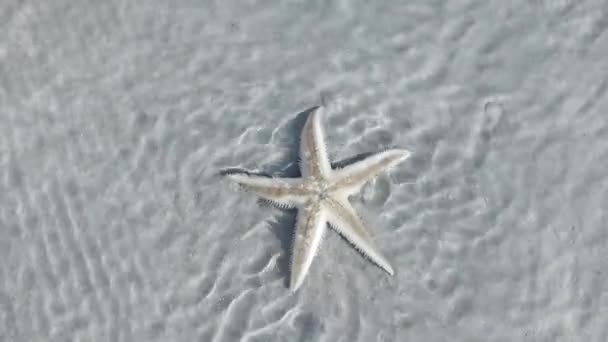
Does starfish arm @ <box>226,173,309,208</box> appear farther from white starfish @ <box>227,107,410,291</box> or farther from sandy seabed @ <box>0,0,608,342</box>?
sandy seabed @ <box>0,0,608,342</box>

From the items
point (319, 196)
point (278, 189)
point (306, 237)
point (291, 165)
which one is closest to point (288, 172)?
point (291, 165)

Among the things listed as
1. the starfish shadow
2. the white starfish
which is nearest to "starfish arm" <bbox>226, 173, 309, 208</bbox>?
the white starfish

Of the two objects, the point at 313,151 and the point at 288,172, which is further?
the point at 288,172

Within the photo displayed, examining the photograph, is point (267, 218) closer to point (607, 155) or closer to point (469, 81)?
point (469, 81)

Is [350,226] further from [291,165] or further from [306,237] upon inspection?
[291,165]

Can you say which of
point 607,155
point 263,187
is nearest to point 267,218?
point 263,187

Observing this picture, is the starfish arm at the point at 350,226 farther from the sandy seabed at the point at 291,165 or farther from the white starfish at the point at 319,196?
the sandy seabed at the point at 291,165

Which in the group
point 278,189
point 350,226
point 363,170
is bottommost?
point 350,226

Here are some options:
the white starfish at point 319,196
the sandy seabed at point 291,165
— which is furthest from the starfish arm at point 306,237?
the sandy seabed at point 291,165
